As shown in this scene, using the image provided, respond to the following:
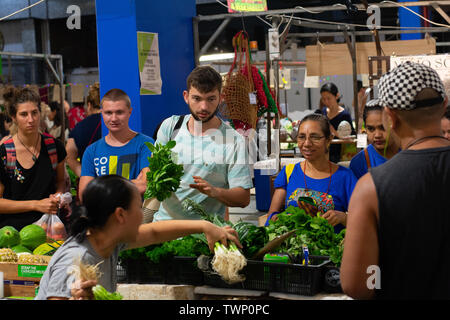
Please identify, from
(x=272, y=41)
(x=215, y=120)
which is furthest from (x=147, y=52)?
(x=215, y=120)

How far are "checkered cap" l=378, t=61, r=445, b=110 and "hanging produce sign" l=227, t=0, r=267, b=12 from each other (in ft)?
16.0

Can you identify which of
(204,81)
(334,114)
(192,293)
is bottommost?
(192,293)

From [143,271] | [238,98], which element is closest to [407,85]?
[143,271]

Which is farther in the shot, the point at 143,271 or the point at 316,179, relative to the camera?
the point at 316,179

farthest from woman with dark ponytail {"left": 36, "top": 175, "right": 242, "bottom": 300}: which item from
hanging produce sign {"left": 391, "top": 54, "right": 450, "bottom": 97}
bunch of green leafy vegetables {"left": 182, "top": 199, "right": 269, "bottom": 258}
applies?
hanging produce sign {"left": 391, "top": 54, "right": 450, "bottom": 97}

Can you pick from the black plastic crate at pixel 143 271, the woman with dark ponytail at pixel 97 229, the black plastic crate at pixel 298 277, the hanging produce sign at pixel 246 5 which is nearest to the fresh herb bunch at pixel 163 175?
the black plastic crate at pixel 143 271

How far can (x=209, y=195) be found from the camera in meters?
3.51

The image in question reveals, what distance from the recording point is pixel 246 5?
6.79 m

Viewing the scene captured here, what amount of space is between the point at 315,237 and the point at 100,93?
4.10 m

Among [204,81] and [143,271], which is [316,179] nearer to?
[204,81]

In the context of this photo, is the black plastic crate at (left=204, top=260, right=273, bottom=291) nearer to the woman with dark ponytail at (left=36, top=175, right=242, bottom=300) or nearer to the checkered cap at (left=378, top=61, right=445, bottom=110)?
the woman with dark ponytail at (left=36, top=175, right=242, bottom=300)

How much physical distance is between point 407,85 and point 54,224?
2987 mm

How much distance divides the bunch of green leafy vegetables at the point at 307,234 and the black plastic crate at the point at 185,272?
1.45 feet
